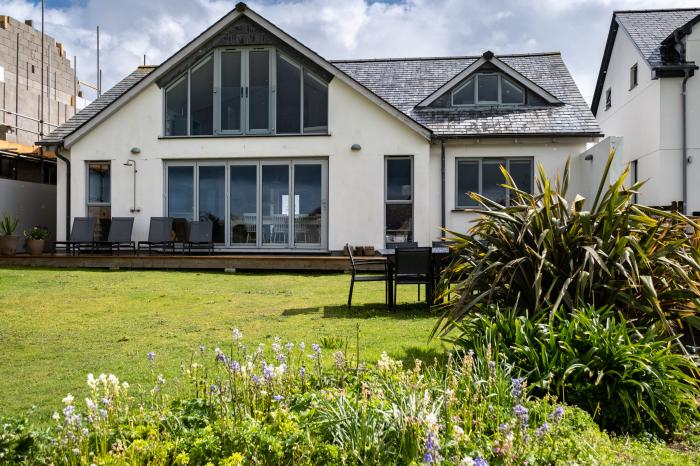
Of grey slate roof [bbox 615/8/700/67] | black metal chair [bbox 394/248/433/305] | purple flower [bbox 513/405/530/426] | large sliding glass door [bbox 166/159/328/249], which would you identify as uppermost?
grey slate roof [bbox 615/8/700/67]

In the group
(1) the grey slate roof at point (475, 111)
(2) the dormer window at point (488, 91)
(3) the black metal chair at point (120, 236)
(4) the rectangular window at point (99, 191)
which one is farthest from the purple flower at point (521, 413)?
(4) the rectangular window at point (99, 191)

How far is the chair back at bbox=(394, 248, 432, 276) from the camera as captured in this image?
26.7ft

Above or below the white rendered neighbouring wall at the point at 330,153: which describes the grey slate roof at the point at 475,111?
above

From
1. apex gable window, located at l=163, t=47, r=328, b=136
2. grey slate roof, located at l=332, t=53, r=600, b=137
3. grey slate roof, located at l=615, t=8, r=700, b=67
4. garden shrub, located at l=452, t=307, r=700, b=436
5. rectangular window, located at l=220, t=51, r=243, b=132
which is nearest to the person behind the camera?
garden shrub, located at l=452, t=307, r=700, b=436

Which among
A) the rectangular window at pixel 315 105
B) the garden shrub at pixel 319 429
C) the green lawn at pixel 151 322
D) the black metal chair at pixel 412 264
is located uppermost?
the rectangular window at pixel 315 105

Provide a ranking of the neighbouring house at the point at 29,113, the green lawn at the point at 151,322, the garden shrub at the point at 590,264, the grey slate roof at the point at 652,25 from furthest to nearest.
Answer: the neighbouring house at the point at 29,113
the grey slate roof at the point at 652,25
the green lawn at the point at 151,322
the garden shrub at the point at 590,264

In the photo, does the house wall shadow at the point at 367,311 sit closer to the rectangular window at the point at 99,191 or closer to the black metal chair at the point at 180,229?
the black metal chair at the point at 180,229

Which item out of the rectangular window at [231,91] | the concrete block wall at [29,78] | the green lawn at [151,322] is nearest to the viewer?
the green lawn at [151,322]

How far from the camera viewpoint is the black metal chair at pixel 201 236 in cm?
1541

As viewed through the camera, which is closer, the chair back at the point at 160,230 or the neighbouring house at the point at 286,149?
the chair back at the point at 160,230

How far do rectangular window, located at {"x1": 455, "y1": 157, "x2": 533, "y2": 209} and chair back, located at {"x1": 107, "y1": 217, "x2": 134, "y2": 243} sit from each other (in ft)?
30.1

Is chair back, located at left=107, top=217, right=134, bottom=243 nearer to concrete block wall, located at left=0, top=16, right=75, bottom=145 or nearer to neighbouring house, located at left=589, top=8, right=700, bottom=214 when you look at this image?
neighbouring house, located at left=589, top=8, right=700, bottom=214

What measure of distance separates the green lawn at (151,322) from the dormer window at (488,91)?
778cm

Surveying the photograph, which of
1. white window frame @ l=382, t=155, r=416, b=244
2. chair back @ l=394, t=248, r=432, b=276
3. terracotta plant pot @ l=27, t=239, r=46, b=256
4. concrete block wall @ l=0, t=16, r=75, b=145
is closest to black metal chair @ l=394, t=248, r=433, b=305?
chair back @ l=394, t=248, r=432, b=276
